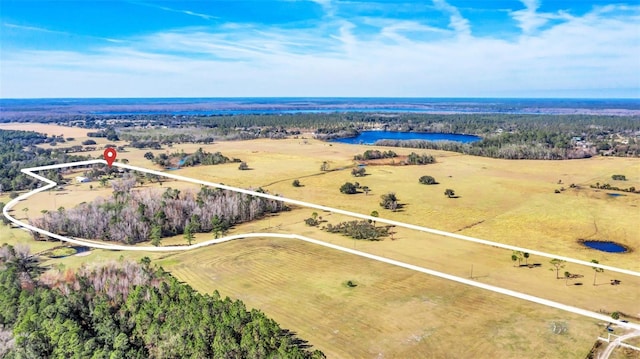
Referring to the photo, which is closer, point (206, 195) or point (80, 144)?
point (206, 195)

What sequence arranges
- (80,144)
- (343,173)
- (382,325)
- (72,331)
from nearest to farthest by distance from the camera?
(72,331) < (382,325) < (343,173) < (80,144)

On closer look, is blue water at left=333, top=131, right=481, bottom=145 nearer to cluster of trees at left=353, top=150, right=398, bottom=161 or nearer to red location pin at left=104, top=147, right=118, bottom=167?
cluster of trees at left=353, top=150, right=398, bottom=161

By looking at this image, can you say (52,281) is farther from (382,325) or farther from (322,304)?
(382,325)

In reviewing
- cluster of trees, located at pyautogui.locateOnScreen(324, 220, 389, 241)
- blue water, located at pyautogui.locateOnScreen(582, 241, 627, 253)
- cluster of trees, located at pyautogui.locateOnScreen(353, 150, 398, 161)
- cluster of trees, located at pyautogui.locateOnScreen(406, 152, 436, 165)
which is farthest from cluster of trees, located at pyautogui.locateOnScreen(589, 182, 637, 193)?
cluster of trees, located at pyautogui.locateOnScreen(324, 220, 389, 241)

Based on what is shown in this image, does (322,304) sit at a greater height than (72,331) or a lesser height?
lesser

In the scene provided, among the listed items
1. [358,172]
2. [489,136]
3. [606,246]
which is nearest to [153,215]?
[358,172]

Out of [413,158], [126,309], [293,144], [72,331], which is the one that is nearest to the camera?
[72,331]

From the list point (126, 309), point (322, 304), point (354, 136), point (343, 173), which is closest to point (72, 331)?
point (126, 309)

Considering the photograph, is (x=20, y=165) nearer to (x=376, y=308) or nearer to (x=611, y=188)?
(x=376, y=308)
